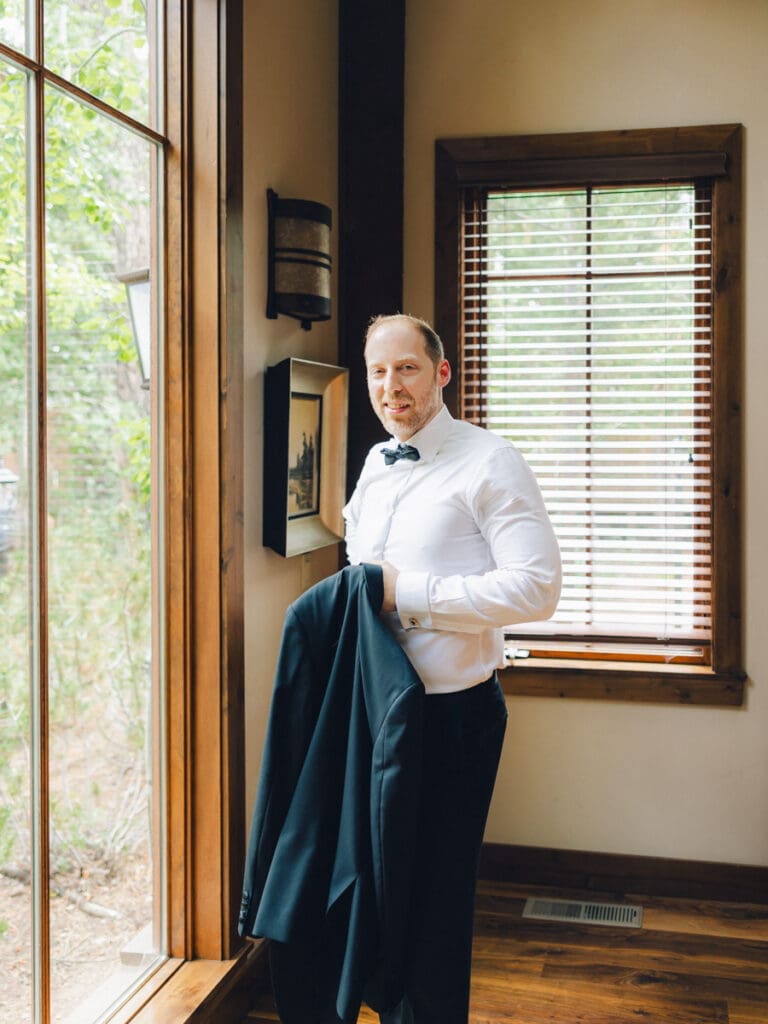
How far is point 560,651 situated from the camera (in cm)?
360

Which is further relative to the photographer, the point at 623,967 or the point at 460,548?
the point at 623,967

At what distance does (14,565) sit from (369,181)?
86.2 inches

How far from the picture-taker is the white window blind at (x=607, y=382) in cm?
350

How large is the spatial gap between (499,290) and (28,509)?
2.11m

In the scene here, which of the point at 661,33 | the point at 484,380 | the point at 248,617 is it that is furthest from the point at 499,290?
the point at 248,617

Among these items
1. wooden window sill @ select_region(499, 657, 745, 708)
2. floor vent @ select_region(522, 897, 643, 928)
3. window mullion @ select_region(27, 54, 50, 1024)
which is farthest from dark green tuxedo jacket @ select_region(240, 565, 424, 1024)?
wooden window sill @ select_region(499, 657, 745, 708)

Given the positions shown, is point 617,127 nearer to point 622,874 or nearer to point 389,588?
point 389,588

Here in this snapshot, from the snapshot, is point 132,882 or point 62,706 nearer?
point 62,706

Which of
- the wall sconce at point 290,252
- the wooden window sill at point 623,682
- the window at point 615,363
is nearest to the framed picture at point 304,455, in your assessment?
the wall sconce at point 290,252

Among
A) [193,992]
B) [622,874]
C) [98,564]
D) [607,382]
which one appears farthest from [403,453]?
[622,874]

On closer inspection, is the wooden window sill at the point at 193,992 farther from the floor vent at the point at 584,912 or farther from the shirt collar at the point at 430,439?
the shirt collar at the point at 430,439

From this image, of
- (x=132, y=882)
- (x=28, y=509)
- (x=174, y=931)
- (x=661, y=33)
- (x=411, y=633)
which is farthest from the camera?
(x=661, y=33)

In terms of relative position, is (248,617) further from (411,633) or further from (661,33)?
(661,33)

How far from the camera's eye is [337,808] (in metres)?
1.98
